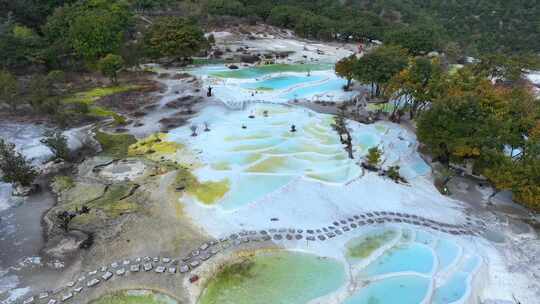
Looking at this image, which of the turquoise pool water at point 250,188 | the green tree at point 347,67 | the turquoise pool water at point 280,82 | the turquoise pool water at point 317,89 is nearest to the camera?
the turquoise pool water at point 250,188

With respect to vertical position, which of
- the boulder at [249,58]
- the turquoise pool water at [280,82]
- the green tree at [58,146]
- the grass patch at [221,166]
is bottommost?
the grass patch at [221,166]

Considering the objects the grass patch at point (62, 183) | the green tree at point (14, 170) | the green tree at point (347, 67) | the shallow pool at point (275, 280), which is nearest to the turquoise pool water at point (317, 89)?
the green tree at point (347, 67)

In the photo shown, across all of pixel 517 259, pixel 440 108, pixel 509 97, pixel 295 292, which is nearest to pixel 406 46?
pixel 509 97

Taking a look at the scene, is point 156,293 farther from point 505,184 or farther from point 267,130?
point 505,184

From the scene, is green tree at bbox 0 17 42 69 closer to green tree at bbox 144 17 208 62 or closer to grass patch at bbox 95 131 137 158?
green tree at bbox 144 17 208 62

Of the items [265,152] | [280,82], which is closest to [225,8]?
[280,82]

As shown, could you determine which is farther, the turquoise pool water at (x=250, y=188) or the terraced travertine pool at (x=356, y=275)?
the turquoise pool water at (x=250, y=188)

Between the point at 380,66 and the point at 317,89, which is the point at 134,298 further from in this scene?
the point at 317,89

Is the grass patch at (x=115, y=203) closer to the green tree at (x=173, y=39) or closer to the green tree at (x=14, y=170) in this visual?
the green tree at (x=14, y=170)
